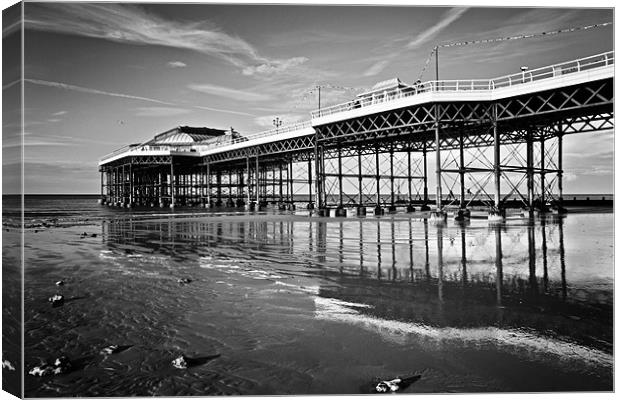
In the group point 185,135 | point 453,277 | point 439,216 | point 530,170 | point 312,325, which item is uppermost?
point 185,135

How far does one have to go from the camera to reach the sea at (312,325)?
514cm

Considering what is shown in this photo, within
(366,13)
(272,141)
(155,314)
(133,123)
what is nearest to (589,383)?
(155,314)

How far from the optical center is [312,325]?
21.9ft

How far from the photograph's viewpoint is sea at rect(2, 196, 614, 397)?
202 inches

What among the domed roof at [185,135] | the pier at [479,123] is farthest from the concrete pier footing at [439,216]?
the domed roof at [185,135]

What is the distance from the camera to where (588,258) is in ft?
40.2

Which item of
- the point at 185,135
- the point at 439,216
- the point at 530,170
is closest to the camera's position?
the point at 439,216

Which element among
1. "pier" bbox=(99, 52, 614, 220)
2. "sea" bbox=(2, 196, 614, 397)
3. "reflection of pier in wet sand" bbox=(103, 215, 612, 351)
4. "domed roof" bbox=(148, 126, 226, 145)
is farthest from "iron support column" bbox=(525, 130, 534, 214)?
"domed roof" bbox=(148, 126, 226, 145)

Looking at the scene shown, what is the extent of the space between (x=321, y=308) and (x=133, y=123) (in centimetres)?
926

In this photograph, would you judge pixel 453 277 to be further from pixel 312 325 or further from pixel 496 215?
pixel 496 215

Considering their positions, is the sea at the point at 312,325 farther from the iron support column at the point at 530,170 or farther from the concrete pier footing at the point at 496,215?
the iron support column at the point at 530,170

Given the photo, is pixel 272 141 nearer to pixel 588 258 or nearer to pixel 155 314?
pixel 588 258

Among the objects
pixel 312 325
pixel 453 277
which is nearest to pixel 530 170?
pixel 453 277

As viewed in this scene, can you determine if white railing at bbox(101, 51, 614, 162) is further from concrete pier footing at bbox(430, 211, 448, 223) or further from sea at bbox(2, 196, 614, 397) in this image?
sea at bbox(2, 196, 614, 397)
